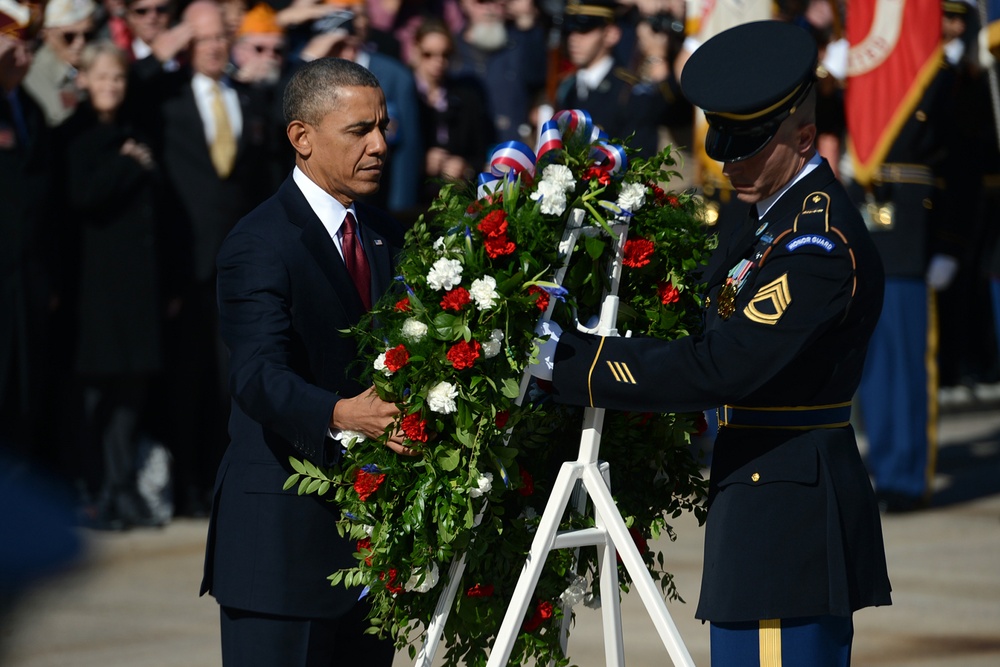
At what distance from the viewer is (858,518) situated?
3723 mm

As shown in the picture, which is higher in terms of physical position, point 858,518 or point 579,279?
point 579,279

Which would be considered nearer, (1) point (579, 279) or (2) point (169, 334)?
(1) point (579, 279)

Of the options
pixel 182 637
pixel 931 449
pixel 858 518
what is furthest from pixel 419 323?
pixel 931 449

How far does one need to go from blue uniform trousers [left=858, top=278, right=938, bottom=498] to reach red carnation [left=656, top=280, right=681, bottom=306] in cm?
505

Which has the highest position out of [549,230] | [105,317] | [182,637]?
[549,230]

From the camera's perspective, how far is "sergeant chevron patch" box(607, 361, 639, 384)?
A: 142 inches

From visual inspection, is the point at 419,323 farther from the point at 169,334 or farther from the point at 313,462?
the point at 169,334

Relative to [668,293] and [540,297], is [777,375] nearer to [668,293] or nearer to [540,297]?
[668,293]

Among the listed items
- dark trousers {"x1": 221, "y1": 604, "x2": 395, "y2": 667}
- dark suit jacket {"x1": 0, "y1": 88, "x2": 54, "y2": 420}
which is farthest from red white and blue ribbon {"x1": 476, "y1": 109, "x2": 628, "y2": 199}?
dark suit jacket {"x1": 0, "y1": 88, "x2": 54, "y2": 420}

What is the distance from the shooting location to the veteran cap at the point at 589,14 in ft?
31.6

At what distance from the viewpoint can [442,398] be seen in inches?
136

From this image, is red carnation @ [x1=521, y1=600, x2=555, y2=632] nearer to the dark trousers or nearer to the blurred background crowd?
the dark trousers

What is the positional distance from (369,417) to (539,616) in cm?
67

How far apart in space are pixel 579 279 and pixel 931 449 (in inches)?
221
